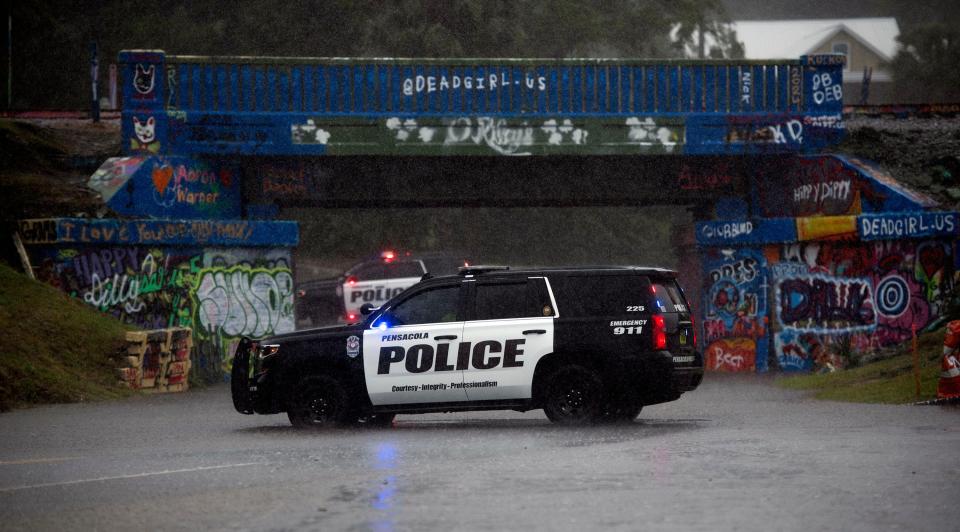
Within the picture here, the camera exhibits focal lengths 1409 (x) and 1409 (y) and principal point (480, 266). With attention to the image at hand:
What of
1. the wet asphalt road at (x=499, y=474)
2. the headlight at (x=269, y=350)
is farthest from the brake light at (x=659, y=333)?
the headlight at (x=269, y=350)

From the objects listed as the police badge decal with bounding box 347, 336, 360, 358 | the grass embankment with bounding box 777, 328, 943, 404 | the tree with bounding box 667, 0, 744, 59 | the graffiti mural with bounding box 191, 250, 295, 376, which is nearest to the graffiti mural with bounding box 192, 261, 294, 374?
the graffiti mural with bounding box 191, 250, 295, 376

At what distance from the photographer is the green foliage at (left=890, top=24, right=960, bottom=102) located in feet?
209

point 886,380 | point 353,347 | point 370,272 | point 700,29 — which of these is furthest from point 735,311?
point 700,29

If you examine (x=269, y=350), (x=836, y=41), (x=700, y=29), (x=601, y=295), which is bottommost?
(x=269, y=350)

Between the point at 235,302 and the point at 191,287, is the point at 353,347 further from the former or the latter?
the point at 235,302

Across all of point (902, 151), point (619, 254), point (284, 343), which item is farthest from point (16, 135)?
point (619, 254)

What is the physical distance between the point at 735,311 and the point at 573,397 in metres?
14.2

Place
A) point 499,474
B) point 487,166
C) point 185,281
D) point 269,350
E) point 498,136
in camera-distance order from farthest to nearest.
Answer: point 487,166
point 498,136
point 185,281
point 269,350
point 499,474

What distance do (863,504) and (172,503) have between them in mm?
4614

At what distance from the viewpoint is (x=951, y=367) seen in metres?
16.8

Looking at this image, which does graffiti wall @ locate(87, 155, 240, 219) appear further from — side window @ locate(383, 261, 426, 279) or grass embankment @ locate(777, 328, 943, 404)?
grass embankment @ locate(777, 328, 943, 404)

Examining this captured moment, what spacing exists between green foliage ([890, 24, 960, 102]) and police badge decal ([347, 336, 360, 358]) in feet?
176

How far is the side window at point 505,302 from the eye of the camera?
15148mm

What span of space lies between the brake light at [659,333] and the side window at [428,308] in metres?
2.14
